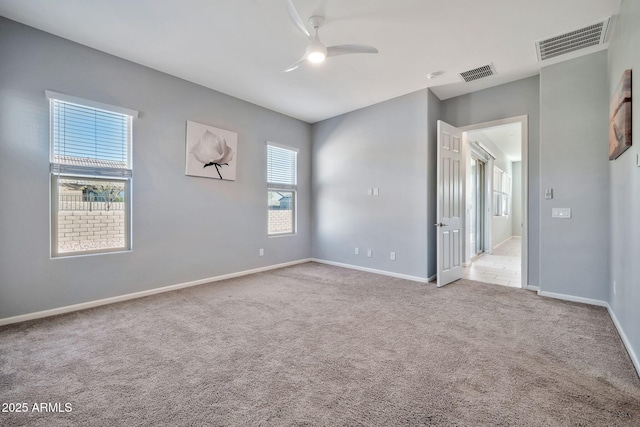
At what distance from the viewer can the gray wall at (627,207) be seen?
1920 mm

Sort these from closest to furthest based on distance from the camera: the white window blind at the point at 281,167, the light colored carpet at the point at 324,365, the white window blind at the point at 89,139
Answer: the light colored carpet at the point at 324,365, the white window blind at the point at 89,139, the white window blind at the point at 281,167

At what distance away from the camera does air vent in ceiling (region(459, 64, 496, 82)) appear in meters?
3.49

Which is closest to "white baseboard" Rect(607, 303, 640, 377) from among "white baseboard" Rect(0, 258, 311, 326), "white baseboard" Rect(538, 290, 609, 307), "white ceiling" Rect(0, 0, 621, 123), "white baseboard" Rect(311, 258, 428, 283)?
"white baseboard" Rect(538, 290, 609, 307)

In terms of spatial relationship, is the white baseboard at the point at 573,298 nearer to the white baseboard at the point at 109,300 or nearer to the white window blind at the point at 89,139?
the white baseboard at the point at 109,300

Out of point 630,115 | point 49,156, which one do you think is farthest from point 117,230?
point 630,115

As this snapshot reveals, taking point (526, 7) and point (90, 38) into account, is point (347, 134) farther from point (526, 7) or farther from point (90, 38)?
point (90, 38)

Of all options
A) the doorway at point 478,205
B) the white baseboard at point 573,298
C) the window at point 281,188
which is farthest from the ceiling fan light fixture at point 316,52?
the doorway at point 478,205

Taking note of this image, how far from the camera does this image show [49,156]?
9.25 ft

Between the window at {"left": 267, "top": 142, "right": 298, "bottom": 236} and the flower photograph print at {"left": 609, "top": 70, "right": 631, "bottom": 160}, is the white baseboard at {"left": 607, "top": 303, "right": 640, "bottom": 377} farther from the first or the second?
the window at {"left": 267, "top": 142, "right": 298, "bottom": 236}

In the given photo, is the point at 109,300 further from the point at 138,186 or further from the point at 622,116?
the point at 622,116

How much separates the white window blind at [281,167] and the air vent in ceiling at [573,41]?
397cm

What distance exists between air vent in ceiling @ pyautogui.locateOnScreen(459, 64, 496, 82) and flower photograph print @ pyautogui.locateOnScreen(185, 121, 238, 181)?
353 centimetres

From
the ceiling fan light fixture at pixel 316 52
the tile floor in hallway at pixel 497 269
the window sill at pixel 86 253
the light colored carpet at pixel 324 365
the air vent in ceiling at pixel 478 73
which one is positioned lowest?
the light colored carpet at pixel 324 365

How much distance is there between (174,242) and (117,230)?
676 mm
